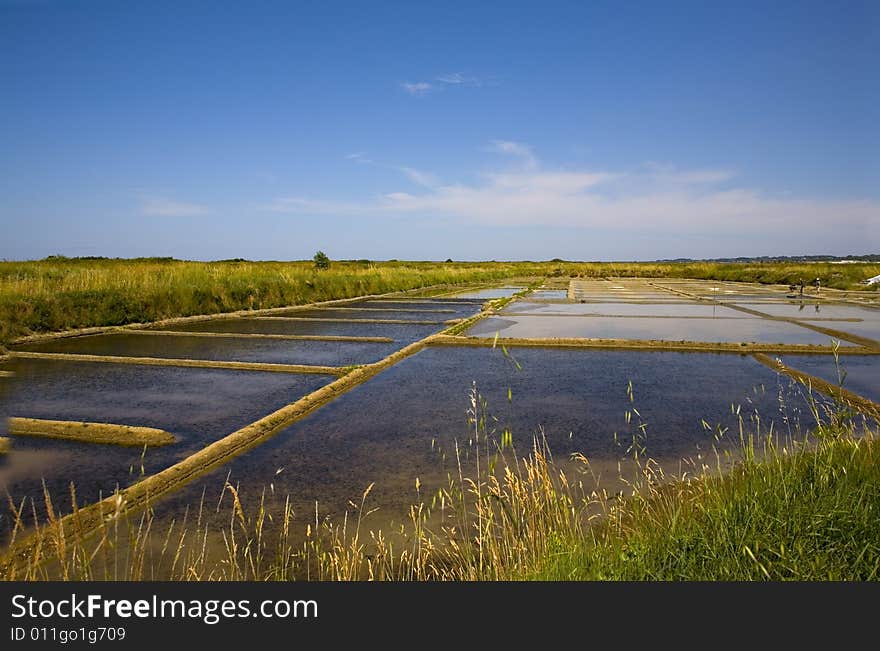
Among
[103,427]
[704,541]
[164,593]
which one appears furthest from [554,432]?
[103,427]

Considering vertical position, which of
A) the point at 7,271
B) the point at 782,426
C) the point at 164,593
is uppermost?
the point at 7,271

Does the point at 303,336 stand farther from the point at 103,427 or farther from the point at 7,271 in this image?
the point at 7,271

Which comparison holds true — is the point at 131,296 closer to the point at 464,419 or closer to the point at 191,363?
the point at 191,363

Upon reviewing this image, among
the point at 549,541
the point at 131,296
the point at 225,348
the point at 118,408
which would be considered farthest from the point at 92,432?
the point at 131,296

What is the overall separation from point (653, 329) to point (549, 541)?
10047 mm

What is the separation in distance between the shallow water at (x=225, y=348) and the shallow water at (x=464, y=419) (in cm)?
136

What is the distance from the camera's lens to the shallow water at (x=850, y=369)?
618 centimetres

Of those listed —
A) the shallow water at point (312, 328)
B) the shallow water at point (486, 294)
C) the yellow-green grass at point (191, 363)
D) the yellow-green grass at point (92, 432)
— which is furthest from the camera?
the shallow water at point (486, 294)

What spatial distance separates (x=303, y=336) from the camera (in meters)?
10.6

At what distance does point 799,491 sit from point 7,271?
79.3 feet

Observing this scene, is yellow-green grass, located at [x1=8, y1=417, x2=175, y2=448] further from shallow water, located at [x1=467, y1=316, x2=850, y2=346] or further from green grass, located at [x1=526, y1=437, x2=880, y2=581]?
shallow water, located at [x1=467, y1=316, x2=850, y2=346]

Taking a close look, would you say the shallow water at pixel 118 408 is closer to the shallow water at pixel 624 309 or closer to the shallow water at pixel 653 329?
the shallow water at pixel 653 329

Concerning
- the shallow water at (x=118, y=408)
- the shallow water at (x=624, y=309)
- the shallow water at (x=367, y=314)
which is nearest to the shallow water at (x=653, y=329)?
the shallow water at (x=624, y=309)

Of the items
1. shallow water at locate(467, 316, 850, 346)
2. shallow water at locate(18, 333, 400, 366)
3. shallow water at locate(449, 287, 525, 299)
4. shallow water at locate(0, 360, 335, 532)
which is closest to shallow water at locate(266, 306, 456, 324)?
shallow water at locate(467, 316, 850, 346)
